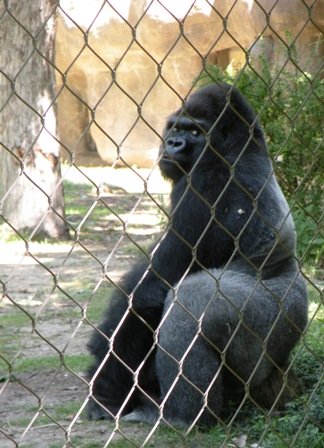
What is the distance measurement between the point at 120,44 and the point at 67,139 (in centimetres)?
304

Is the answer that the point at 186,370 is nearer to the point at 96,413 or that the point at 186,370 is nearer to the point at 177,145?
the point at 96,413

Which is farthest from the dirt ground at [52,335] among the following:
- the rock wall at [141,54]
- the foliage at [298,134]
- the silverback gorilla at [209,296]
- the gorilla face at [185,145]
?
the rock wall at [141,54]

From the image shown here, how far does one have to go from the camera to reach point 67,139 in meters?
17.3

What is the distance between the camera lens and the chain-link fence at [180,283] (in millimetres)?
2938

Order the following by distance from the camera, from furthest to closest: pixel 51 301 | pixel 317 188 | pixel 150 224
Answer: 1. pixel 150 224
2. pixel 317 188
3. pixel 51 301

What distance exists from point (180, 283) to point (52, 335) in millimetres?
2765

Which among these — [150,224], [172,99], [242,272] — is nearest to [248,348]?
[242,272]

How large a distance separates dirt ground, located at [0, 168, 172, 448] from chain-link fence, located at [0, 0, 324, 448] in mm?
17

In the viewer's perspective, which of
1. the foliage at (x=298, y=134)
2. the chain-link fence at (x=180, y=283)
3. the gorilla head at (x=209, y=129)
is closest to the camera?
the chain-link fence at (x=180, y=283)

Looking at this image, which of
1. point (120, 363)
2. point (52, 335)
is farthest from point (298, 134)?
point (120, 363)

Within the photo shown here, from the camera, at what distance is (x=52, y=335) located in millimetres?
5672

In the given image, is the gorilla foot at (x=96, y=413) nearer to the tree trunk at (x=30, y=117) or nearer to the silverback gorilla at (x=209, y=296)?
the silverback gorilla at (x=209, y=296)

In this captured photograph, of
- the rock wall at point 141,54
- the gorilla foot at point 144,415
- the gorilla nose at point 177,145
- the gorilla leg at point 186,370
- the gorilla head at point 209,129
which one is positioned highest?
the gorilla head at point 209,129

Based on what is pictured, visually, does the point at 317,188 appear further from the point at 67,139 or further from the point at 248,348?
the point at 67,139
